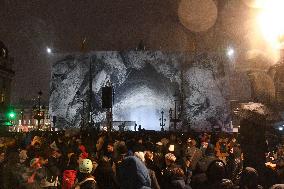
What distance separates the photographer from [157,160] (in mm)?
9789

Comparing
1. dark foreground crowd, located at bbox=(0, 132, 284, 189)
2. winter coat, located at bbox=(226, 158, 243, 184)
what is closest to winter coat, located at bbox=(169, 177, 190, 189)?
dark foreground crowd, located at bbox=(0, 132, 284, 189)

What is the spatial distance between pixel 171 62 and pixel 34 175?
2325 inches

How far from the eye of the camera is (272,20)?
577 centimetres

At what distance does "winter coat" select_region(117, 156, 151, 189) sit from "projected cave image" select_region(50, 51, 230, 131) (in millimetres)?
53533

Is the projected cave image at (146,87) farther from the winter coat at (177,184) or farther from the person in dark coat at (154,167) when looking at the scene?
the winter coat at (177,184)

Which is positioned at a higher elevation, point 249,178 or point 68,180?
point 249,178

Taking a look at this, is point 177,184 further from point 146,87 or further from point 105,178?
point 146,87

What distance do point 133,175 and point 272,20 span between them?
3572mm

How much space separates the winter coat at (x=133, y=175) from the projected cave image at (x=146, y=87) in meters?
53.5

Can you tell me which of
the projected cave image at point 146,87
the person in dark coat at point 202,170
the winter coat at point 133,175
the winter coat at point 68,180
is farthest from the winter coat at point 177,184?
the projected cave image at point 146,87

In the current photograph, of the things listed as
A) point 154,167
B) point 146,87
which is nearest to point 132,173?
point 154,167

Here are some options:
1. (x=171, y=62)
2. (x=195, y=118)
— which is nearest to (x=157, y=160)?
(x=195, y=118)

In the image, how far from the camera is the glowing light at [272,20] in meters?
5.59

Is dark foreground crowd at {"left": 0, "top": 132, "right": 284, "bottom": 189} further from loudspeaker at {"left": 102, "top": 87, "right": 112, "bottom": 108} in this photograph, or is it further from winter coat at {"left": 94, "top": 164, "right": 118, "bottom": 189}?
loudspeaker at {"left": 102, "top": 87, "right": 112, "bottom": 108}
